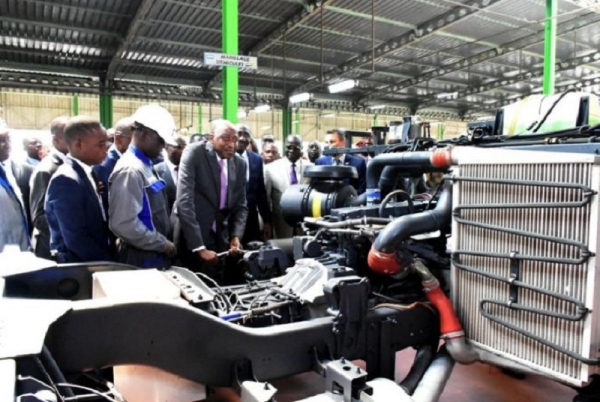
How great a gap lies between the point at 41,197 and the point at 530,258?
10.4 ft

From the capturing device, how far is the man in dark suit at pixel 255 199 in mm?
4348

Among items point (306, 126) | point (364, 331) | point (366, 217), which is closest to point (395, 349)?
point (364, 331)

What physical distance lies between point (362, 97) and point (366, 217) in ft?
45.7

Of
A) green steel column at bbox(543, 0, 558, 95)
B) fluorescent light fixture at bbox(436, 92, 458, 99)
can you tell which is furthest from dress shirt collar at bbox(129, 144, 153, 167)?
fluorescent light fixture at bbox(436, 92, 458, 99)

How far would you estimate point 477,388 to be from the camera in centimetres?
266

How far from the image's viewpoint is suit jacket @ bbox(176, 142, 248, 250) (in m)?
Result: 3.25

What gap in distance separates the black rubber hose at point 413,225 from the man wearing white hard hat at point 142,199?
1358 mm

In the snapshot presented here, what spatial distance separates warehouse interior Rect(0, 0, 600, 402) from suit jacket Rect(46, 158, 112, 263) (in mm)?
2057

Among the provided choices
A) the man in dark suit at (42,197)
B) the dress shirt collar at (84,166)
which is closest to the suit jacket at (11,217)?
the man in dark suit at (42,197)

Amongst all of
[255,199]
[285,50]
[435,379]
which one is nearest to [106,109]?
[285,50]

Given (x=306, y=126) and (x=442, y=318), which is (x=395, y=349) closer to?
(x=442, y=318)

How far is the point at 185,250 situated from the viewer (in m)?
3.46

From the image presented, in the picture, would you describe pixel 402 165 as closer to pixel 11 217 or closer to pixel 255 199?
pixel 255 199

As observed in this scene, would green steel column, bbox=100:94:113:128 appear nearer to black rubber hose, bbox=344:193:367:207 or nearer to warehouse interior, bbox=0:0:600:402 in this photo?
warehouse interior, bbox=0:0:600:402
